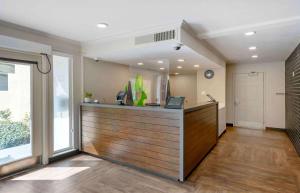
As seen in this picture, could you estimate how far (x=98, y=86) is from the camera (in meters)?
4.34

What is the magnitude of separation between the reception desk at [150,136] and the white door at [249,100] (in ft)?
11.1

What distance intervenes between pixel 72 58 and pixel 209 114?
308 centimetres

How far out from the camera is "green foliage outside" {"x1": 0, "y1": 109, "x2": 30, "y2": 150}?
9.45ft

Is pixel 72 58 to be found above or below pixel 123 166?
above

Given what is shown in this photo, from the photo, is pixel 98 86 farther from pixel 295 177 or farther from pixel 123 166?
pixel 295 177

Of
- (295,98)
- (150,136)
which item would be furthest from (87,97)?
(295,98)

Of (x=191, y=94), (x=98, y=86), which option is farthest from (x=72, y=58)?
(x=191, y=94)

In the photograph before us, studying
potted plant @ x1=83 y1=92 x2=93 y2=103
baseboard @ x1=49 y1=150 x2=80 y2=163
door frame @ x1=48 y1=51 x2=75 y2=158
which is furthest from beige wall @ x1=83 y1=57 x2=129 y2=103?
baseboard @ x1=49 y1=150 x2=80 y2=163

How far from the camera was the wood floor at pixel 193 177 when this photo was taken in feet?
8.16

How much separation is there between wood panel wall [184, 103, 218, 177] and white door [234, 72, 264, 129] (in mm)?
2892

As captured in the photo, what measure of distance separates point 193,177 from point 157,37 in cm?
226

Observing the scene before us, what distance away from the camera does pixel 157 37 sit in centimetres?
291

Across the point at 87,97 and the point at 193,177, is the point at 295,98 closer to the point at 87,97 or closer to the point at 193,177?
the point at 193,177

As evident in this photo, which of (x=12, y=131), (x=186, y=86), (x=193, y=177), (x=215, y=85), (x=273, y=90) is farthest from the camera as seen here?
(x=186, y=86)
